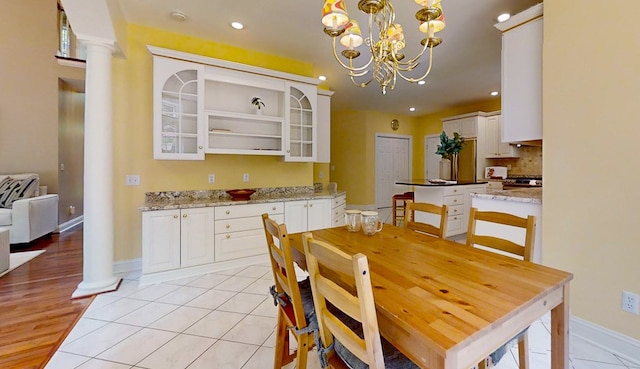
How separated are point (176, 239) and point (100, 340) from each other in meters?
1.09

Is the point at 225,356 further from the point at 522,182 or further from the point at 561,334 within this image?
the point at 522,182

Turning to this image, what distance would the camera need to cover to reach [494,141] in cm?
592

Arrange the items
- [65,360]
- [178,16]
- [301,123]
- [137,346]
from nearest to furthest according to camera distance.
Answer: [65,360] → [137,346] → [178,16] → [301,123]

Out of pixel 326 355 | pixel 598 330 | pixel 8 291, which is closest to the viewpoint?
pixel 326 355

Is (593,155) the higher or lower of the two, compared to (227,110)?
lower

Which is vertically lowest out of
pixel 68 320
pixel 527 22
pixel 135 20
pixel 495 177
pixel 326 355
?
pixel 68 320

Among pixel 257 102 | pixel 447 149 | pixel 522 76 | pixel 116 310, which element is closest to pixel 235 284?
pixel 116 310

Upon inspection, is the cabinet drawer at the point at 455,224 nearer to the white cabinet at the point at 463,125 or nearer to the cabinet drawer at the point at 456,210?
the cabinet drawer at the point at 456,210

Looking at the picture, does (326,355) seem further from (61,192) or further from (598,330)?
(61,192)

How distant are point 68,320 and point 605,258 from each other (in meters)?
3.86

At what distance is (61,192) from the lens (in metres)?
5.25

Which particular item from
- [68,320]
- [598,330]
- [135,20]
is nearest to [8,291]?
[68,320]

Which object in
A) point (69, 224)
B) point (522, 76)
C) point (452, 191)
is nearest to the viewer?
point (522, 76)

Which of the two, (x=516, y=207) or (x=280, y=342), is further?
(x=516, y=207)
